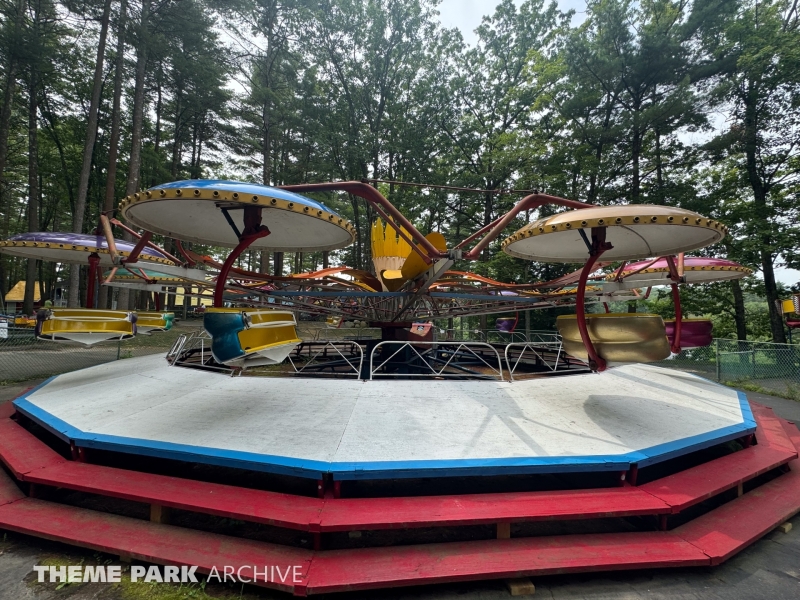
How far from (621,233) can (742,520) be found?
14.8 feet

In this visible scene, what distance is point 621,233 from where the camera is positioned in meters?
6.57

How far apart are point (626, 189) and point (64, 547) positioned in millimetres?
26406

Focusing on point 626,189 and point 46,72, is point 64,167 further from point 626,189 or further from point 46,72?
point 626,189

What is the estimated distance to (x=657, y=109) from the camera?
1858 centimetres

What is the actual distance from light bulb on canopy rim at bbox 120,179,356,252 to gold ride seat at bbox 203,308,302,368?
127cm

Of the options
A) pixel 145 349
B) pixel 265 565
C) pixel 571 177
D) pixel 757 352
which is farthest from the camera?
pixel 571 177

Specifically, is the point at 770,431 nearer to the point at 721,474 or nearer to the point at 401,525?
the point at 721,474

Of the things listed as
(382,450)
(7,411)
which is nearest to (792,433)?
(382,450)

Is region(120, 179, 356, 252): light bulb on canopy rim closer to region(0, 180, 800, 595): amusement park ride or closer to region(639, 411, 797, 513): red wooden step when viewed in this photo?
region(0, 180, 800, 595): amusement park ride

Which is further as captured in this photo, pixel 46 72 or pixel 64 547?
pixel 46 72

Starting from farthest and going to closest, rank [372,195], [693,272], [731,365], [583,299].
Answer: [731,365] → [693,272] → [372,195] → [583,299]

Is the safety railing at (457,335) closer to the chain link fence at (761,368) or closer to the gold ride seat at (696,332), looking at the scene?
the gold ride seat at (696,332)

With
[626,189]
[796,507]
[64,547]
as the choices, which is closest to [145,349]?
[64,547]

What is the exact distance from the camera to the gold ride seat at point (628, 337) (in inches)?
192
